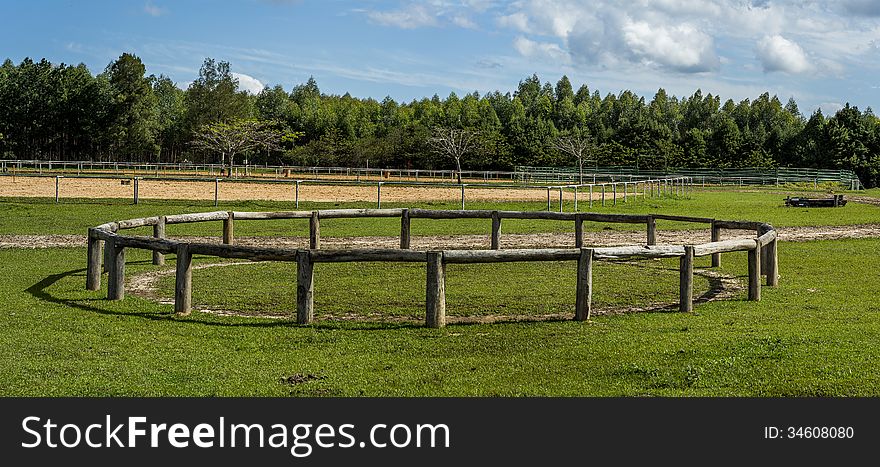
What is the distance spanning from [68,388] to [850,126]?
100 meters

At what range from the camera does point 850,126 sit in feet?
309

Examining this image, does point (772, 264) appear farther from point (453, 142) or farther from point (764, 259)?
point (453, 142)

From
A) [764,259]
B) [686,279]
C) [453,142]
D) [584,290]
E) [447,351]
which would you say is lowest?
[447,351]

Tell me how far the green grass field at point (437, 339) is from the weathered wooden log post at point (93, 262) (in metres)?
0.22

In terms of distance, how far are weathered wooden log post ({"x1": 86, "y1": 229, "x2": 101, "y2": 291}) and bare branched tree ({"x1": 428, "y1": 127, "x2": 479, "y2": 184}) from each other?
75151mm

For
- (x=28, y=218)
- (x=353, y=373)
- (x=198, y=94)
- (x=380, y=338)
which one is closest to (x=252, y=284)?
(x=380, y=338)

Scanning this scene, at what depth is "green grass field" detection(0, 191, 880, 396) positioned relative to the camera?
734 cm

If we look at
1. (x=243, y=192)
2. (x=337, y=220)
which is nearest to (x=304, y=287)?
(x=337, y=220)

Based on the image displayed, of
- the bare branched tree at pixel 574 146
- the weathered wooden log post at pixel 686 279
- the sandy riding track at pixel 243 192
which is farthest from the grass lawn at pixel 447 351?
the bare branched tree at pixel 574 146

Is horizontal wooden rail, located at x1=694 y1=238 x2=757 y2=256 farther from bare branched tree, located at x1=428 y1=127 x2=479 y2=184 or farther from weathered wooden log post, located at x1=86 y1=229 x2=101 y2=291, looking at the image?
bare branched tree, located at x1=428 y1=127 x2=479 y2=184

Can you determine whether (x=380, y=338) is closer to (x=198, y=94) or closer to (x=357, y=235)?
(x=357, y=235)

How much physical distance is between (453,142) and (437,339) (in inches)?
3237

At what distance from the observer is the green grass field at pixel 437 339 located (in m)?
7.34

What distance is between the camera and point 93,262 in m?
12.8
